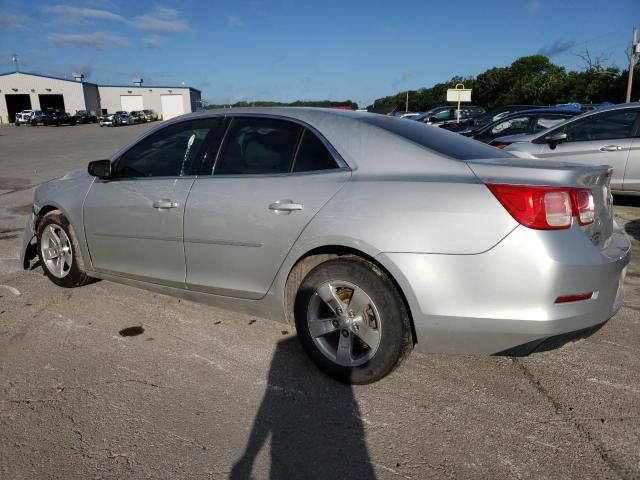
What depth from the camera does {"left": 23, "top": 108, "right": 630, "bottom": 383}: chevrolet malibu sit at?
239 cm

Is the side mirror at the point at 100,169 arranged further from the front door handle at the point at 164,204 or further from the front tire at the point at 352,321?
the front tire at the point at 352,321

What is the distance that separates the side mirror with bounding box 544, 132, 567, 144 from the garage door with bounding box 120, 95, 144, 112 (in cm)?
7661

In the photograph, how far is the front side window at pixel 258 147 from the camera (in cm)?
312

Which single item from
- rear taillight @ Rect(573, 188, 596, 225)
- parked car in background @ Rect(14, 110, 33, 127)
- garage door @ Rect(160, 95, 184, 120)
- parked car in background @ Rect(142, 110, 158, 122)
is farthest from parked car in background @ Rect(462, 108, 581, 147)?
garage door @ Rect(160, 95, 184, 120)

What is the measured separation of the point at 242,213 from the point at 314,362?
995 mm

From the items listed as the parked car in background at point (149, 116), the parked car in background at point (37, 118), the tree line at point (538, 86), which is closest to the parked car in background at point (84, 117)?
the parked car in background at point (37, 118)

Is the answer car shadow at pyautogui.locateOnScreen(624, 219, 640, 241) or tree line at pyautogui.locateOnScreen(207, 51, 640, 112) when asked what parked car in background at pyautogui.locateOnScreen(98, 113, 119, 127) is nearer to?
tree line at pyautogui.locateOnScreen(207, 51, 640, 112)

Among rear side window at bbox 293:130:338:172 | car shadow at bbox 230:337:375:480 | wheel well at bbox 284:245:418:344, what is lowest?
car shadow at bbox 230:337:375:480

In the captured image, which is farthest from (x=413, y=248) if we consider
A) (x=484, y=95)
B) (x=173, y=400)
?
(x=484, y=95)

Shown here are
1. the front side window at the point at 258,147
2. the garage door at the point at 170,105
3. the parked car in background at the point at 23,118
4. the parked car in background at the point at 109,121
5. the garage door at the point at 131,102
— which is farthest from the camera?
the garage door at the point at 170,105

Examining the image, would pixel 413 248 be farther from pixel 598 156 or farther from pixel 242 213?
pixel 598 156

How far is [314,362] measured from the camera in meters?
3.00

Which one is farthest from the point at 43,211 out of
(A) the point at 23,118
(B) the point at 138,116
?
(B) the point at 138,116

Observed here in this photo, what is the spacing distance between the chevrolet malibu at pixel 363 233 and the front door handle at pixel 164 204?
0.08ft
